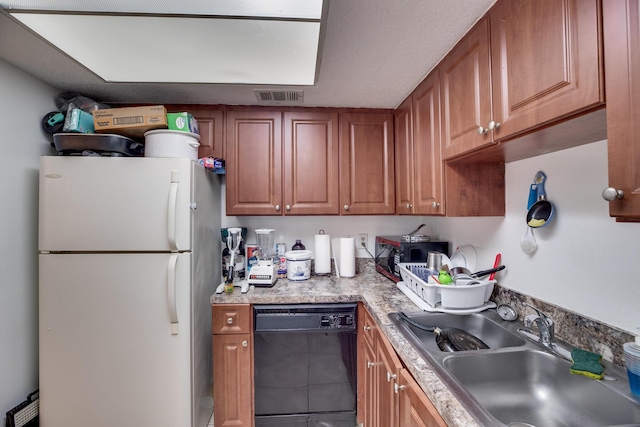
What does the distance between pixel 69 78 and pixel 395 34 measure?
1.85 metres

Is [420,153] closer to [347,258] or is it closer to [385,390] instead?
[347,258]

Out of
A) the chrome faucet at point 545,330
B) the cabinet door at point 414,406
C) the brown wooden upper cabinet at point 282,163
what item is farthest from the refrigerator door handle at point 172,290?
the chrome faucet at point 545,330

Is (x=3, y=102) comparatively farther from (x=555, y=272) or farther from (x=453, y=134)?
(x=555, y=272)

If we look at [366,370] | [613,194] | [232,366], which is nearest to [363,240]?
[366,370]

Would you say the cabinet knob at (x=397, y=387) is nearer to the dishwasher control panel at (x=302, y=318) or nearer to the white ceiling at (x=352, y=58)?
the dishwasher control panel at (x=302, y=318)

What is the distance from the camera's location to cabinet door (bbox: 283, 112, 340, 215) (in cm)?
195

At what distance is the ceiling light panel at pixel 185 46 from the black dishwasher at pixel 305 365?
1.34 metres

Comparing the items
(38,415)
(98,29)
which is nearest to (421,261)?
(98,29)

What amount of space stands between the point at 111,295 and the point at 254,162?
3.77 ft

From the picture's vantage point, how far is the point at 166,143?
1.60 m

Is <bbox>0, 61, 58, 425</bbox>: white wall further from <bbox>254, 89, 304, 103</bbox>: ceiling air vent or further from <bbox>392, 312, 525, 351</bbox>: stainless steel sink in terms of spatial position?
<bbox>392, 312, 525, 351</bbox>: stainless steel sink

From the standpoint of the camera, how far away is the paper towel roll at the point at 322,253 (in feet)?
6.63

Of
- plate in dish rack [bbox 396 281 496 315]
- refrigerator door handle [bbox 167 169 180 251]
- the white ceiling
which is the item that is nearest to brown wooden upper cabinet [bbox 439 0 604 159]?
the white ceiling

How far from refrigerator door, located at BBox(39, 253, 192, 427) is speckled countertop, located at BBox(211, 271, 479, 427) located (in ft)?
1.15
